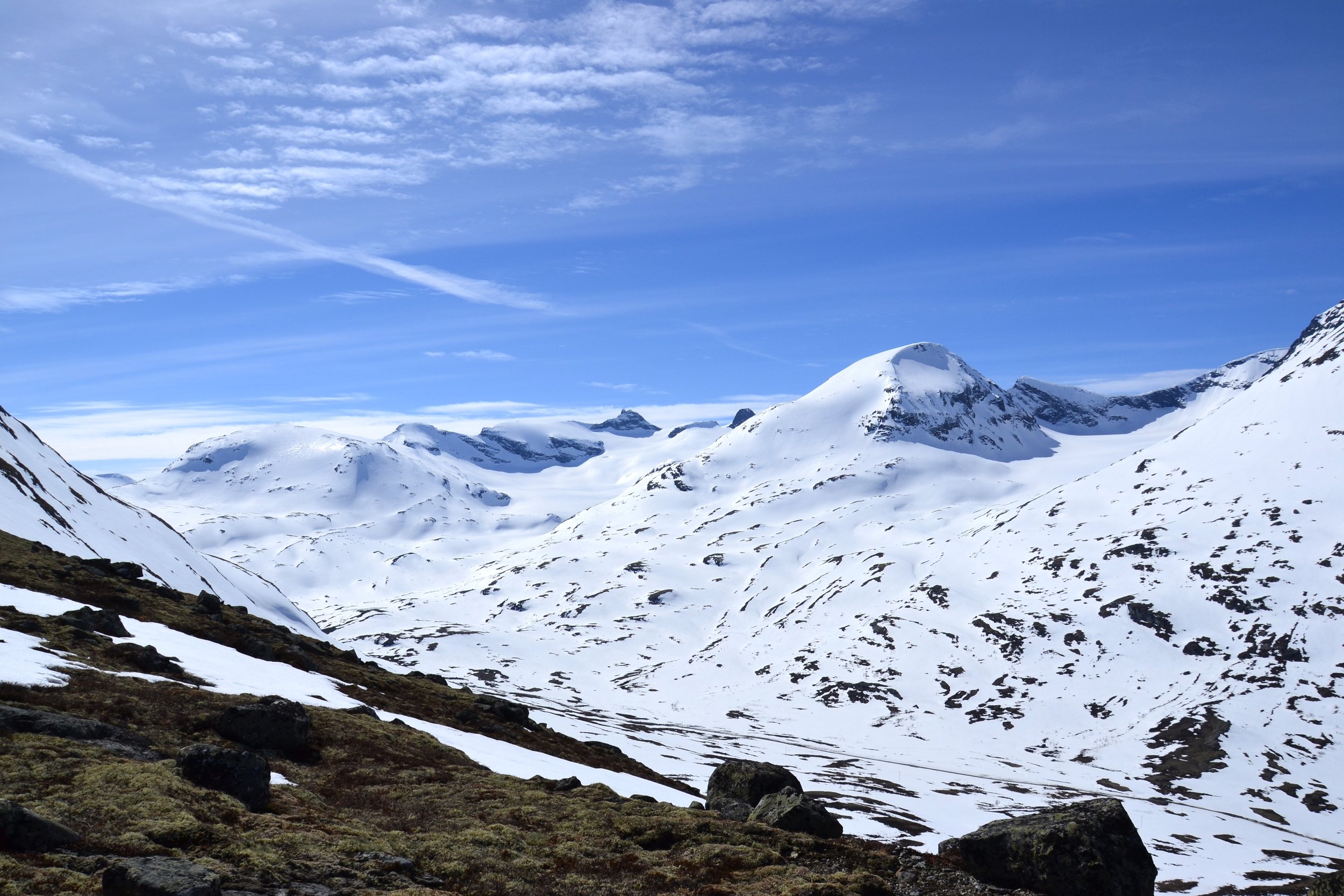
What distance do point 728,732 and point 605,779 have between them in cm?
12765

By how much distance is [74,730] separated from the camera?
30.0 metres

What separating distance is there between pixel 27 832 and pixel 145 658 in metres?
26.0

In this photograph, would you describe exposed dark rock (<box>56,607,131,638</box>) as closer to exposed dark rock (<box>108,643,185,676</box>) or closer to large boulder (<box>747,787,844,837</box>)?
exposed dark rock (<box>108,643,185,676</box>)

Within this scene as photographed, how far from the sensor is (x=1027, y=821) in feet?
82.1

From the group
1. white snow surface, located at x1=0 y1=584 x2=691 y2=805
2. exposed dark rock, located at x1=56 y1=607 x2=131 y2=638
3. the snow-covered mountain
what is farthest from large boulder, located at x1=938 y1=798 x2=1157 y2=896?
the snow-covered mountain

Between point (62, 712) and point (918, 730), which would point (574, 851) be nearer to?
point (62, 712)

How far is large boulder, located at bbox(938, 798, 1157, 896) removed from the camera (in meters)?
23.6

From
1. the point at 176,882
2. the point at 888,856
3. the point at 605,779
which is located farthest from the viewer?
the point at 605,779

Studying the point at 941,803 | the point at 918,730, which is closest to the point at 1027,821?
the point at 941,803

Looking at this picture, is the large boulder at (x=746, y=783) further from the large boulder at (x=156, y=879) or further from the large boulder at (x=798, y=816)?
the large boulder at (x=156, y=879)

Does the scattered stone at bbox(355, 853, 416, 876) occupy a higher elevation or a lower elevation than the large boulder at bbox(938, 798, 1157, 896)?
lower

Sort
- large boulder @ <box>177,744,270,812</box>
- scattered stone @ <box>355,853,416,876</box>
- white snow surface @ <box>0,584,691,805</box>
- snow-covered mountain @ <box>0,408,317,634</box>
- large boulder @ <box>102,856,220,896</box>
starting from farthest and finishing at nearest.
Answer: snow-covered mountain @ <box>0,408,317,634</box>
white snow surface @ <box>0,584,691,805</box>
large boulder @ <box>177,744,270,812</box>
scattered stone @ <box>355,853,416,876</box>
large boulder @ <box>102,856,220,896</box>

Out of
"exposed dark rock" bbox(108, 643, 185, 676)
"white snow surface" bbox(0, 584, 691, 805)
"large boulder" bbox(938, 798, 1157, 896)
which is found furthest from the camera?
"white snow surface" bbox(0, 584, 691, 805)

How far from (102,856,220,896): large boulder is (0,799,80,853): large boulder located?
9.37 ft
